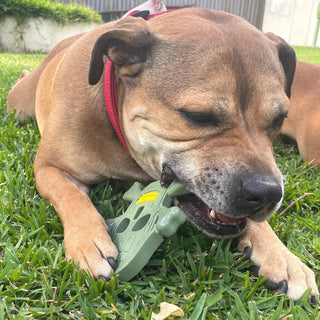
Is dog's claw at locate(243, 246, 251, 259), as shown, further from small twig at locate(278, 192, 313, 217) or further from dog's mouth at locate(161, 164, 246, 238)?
small twig at locate(278, 192, 313, 217)

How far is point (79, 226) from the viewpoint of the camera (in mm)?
1943

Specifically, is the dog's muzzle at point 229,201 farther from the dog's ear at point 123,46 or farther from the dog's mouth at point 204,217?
the dog's ear at point 123,46

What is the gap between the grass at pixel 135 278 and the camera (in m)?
1.58

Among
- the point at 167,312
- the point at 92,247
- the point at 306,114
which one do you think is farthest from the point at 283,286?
the point at 306,114

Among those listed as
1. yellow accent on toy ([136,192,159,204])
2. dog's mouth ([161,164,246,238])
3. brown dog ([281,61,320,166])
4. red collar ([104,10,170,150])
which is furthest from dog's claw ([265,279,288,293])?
brown dog ([281,61,320,166])

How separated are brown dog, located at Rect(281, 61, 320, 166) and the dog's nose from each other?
6.33 ft

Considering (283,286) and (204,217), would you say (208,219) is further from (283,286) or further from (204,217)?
(283,286)

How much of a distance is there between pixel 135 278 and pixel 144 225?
242mm

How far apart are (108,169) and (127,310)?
1.12 metres

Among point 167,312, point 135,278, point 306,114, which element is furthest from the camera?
point 306,114

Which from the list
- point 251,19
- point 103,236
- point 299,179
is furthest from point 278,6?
point 103,236

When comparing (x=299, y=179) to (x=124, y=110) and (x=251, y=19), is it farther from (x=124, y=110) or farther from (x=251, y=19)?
(x=251, y=19)

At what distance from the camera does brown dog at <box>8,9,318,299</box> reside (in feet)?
5.96

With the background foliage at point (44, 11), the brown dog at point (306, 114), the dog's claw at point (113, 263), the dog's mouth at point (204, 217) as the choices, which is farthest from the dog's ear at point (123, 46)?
the background foliage at point (44, 11)
